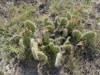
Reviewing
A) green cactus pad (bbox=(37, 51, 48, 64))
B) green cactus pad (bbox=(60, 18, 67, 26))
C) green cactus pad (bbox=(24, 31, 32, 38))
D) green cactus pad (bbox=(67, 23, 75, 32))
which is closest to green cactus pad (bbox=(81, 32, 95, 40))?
green cactus pad (bbox=(67, 23, 75, 32))

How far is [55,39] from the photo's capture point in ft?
7.54

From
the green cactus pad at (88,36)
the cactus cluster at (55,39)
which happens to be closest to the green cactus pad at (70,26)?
the cactus cluster at (55,39)

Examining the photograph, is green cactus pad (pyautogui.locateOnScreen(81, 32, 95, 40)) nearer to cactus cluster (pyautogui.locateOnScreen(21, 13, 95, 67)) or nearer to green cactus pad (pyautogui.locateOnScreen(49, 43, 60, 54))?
cactus cluster (pyautogui.locateOnScreen(21, 13, 95, 67))

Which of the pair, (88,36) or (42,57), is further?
(88,36)

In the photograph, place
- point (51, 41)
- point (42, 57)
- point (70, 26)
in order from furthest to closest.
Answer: point (70, 26), point (51, 41), point (42, 57)

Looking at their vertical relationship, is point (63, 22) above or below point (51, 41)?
above

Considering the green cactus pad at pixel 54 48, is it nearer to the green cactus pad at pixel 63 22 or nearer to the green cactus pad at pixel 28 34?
the green cactus pad at pixel 28 34

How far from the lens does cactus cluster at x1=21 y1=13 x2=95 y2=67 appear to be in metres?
2.18

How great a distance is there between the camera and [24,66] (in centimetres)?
225

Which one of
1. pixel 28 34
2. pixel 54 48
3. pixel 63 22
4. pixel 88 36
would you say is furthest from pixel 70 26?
pixel 28 34

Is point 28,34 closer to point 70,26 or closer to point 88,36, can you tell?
point 70,26

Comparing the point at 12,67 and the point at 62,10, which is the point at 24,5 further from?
the point at 12,67

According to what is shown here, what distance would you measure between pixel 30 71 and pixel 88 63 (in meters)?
0.90

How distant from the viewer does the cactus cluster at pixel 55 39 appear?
2.18 meters
